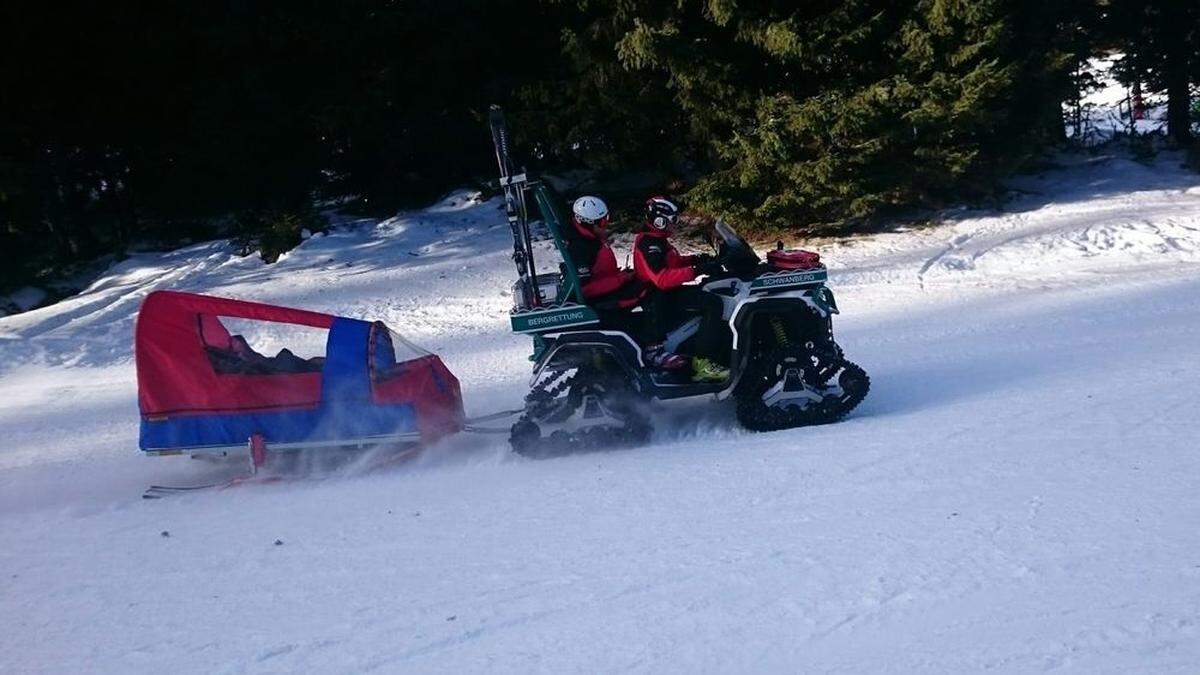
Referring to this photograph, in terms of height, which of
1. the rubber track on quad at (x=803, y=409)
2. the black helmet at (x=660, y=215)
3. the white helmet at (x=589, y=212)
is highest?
the white helmet at (x=589, y=212)

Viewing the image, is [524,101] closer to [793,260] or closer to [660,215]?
[660,215]

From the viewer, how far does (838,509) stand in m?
4.92

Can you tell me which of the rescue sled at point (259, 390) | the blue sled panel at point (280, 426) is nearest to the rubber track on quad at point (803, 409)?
the rescue sled at point (259, 390)

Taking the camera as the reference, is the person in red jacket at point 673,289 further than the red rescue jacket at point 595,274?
No

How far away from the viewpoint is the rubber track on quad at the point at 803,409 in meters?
6.61

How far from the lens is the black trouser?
688 centimetres

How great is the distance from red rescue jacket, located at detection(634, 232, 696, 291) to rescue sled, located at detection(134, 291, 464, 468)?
1.70m

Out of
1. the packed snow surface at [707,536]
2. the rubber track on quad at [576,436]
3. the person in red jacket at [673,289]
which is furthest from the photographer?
the person in red jacket at [673,289]

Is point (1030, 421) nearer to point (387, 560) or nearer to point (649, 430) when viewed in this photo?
point (649, 430)

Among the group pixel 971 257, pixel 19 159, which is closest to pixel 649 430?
pixel 971 257

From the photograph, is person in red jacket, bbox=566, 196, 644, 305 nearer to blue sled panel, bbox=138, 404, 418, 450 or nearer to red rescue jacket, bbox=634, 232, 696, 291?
red rescue jacket, bbox=634, 232, 696, 291

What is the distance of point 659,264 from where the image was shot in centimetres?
688

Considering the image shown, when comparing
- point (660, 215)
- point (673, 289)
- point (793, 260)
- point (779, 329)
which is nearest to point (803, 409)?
point (779, 329)

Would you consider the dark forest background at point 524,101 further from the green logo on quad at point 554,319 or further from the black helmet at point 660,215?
the green logo on quad at point 554,319
